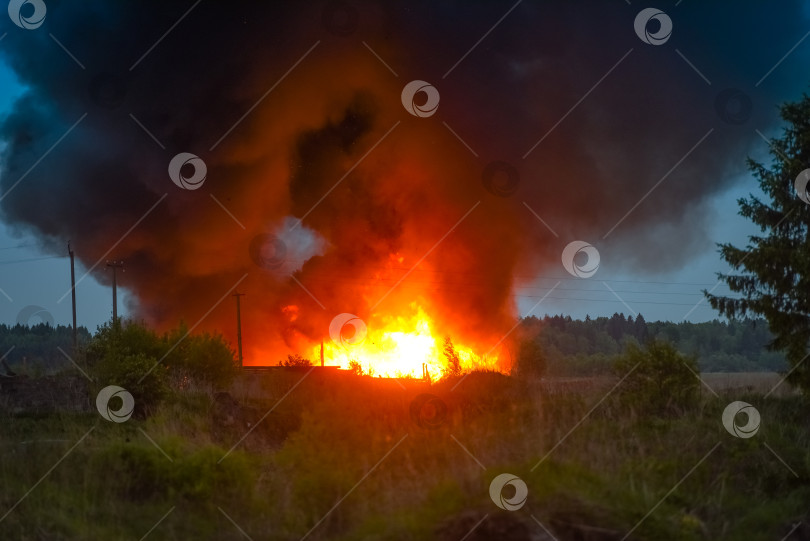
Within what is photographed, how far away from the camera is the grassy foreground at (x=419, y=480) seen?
812 cm

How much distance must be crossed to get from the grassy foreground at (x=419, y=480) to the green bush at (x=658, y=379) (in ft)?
3.66

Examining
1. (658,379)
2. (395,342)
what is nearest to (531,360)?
(395,342)

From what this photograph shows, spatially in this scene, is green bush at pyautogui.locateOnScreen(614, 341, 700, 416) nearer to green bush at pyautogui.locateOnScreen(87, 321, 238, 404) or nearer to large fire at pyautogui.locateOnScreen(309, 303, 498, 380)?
green bush at pyautogui.locateOnScreen(87, 321, 238, 404)

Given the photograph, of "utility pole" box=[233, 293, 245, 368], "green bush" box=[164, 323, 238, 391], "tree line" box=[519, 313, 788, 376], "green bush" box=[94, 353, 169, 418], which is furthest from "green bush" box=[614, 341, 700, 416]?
"utility pole" box=[233, 293, 245, 368]

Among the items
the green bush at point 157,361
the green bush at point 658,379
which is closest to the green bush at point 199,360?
the green bush at point 157,361

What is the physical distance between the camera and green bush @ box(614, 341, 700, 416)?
46.6 ft

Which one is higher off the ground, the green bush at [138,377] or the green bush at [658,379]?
the green bush at [138,377]

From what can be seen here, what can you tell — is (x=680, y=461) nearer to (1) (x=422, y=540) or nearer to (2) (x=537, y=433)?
(2) (x=537, y=433)

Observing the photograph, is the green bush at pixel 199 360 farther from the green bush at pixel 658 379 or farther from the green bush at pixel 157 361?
the green bush at pixel 658 379

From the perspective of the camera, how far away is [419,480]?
365 inches

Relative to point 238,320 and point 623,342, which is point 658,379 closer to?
point 623,342

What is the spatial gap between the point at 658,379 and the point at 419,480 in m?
7.49

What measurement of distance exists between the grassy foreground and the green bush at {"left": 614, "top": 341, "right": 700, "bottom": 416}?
3.66ft

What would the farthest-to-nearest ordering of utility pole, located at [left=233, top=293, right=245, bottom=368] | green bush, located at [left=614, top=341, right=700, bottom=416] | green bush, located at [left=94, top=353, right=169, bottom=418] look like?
utility pole, located at [left=233, top=293, right=245, bottom=368] < green bush, located at [left=94, top=353, right=169, bottom=418] < green bush, located at [left=614, top=341, right=700, bottom=416]
